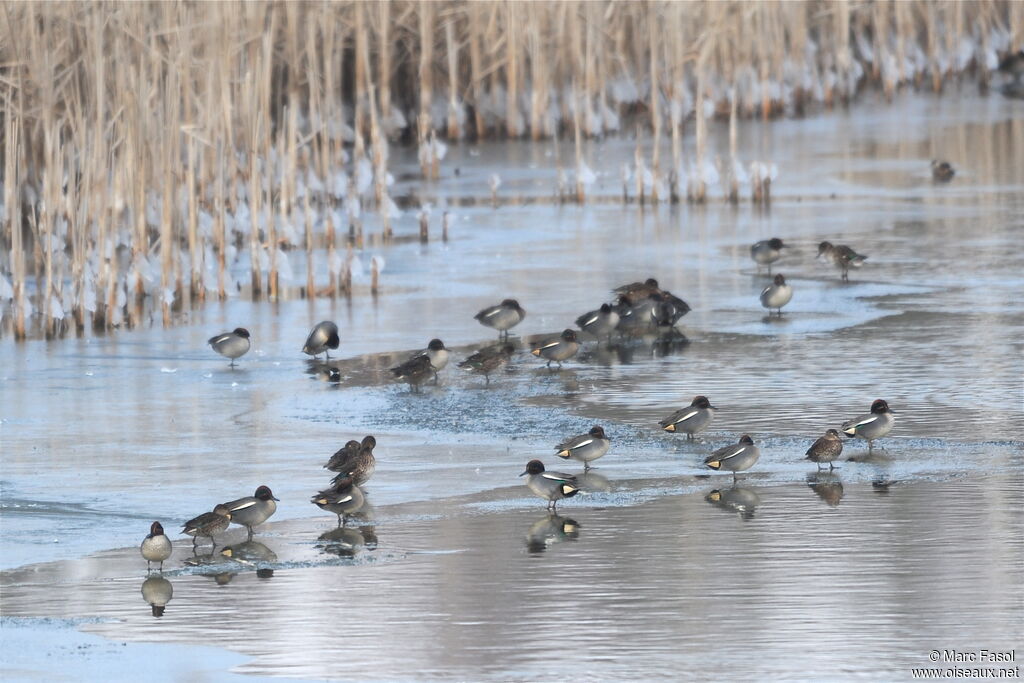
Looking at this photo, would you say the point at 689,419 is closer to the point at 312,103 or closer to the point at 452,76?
the point at 312,103

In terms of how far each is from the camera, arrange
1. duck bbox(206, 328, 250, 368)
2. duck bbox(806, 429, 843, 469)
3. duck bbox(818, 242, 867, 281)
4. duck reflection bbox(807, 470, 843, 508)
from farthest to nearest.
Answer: duck bbox(818, 242, 867, 281) → duck bbox(206, 328, 250, 368) → duck bbox(806, 429, 843, 469) → duck reflection bbox(807, 470, 843, 508)

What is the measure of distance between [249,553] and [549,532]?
5.48ft

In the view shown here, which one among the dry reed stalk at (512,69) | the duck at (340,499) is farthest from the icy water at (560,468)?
the dry reed stalk at (512,69)

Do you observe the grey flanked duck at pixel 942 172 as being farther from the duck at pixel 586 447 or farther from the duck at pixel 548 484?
the duck at pixel 548 484

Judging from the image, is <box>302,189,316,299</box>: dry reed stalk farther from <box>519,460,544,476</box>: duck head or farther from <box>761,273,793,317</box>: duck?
<box>519,460,544,476</box>: duck head

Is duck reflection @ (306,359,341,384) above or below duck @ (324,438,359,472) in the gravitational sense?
below

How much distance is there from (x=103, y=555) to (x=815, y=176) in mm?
20397

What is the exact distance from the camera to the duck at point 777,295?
17.6 meters

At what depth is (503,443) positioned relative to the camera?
12695 millimetres

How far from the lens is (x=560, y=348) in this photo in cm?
1539

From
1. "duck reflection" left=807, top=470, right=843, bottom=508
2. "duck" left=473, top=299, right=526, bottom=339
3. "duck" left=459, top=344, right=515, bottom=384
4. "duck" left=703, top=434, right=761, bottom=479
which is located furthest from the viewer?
"duck" left=473, top=299, right=526, bottom=339

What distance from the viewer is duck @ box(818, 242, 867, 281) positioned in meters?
19.5

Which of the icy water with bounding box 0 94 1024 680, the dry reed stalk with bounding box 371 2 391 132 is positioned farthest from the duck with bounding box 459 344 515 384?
the dry reed stalk with bounding box 371 2 391 132

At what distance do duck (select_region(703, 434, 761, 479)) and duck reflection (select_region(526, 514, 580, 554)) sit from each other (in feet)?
3.89
